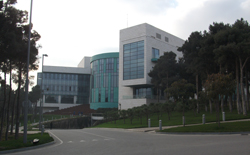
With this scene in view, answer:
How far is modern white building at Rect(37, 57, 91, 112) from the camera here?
288 ft

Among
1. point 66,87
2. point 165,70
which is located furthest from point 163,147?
point 66,87

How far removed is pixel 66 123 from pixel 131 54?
78.1ft

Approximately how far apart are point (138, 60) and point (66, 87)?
40866mm

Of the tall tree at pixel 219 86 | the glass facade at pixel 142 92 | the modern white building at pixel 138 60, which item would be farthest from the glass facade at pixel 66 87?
the tall tree at pixel 219 86

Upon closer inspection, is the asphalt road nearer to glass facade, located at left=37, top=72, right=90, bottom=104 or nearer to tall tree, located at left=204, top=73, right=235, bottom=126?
tall tree, located at left=204, top=73, right=235, bottom=126

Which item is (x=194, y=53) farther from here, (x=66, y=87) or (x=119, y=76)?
(x=66, y=87)

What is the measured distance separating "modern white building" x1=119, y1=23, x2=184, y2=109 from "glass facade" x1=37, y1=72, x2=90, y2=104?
31.8 metres

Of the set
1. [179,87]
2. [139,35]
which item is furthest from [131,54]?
[179,87]

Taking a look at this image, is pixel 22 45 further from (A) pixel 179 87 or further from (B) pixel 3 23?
(A) pixel 179 87

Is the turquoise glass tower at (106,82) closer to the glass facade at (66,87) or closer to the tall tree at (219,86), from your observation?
the glass facade at (66,87)

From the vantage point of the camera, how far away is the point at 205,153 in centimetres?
912

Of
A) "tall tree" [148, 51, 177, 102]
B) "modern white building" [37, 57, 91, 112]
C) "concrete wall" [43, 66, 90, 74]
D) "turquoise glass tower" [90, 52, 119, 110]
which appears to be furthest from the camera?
"concrete wall" [43, 66, 90, 74]

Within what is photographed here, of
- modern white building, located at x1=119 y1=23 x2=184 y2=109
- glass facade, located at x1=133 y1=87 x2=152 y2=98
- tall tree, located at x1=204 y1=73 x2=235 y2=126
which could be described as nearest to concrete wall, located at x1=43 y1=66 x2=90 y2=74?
modern white building, located at x1=119 y1=23 x2=184 y2=109

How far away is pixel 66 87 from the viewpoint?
295 feet
